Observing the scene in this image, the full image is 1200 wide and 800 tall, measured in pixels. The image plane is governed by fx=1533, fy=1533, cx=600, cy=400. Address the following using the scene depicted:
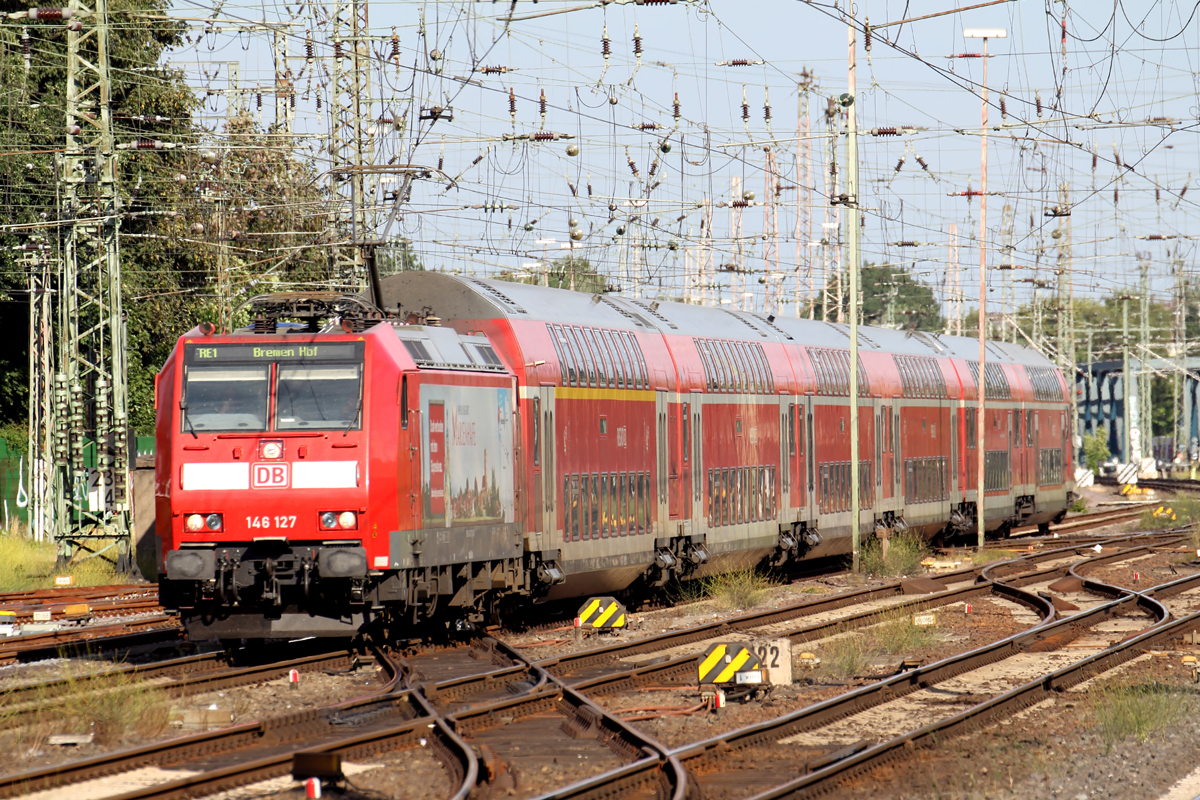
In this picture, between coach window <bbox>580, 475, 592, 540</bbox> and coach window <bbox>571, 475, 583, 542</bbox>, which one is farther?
coach window <bbox>580, 475, 592, 540</bbox>

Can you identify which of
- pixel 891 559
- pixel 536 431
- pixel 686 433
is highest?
pixel 536 431

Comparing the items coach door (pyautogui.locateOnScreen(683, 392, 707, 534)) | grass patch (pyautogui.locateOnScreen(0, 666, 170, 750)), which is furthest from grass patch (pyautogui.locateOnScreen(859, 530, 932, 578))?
grass patch (pyautogui.locateOnScreen(0, 666, 170, 750))

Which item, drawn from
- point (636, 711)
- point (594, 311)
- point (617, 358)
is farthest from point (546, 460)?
point (636, 711)

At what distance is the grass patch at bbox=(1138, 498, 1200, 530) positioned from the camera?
41344mm

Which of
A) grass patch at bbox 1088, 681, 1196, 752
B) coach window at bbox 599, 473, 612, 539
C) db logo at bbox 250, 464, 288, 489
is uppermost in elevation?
db logo at bbox 250, 464, 288, 489

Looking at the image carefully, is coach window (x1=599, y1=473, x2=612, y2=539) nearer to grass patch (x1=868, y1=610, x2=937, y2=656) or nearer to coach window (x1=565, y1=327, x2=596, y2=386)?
coach window (x1=565, y1=327, x2=596, y2=386)

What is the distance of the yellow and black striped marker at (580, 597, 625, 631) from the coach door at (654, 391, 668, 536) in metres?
2.85

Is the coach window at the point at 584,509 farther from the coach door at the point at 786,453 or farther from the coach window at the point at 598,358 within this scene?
the coach door at the point at 786,453

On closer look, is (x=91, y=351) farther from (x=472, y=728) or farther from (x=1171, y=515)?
(x=1171, y=515)

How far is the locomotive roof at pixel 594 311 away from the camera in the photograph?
18641 millimetres

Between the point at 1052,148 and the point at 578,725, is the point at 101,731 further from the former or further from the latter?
the point at 1052,148

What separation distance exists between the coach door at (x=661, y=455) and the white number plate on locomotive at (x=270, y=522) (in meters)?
7.48

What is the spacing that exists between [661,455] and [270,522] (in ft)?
25.3

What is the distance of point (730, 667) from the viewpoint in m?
13.5
